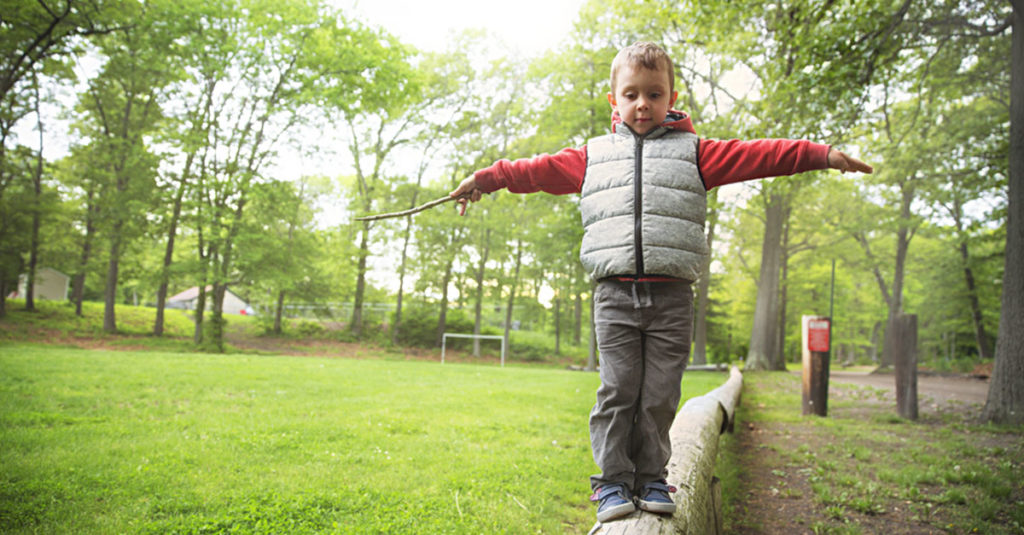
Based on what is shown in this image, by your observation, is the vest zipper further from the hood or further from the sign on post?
the sign on post

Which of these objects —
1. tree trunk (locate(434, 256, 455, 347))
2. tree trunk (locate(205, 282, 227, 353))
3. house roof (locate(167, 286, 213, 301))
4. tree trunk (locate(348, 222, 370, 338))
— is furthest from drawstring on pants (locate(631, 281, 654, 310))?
house roof (locate(167, 286, 213, 301))

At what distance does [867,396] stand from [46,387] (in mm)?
13944

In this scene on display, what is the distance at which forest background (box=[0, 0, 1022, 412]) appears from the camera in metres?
8.45

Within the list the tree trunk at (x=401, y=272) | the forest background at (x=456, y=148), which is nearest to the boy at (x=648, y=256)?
the forest background at (x=456, y=148)

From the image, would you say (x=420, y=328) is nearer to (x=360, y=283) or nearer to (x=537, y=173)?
(x=360, y=283)

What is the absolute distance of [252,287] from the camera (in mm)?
20750

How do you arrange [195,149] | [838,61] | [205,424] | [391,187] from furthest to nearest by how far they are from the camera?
[391,187]
[195,149]
[838,61]
[205,424]

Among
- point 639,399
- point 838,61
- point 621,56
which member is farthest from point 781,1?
point 639,399

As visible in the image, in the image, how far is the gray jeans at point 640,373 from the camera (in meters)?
2.39

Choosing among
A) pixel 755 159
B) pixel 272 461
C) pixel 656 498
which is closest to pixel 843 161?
pixel 755 159

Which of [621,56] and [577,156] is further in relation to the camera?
[577,156]

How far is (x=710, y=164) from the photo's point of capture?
8.16 ft

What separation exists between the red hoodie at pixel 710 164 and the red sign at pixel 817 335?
6969mm

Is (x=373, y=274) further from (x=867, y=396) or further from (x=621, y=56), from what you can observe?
(x=621, y=56)
